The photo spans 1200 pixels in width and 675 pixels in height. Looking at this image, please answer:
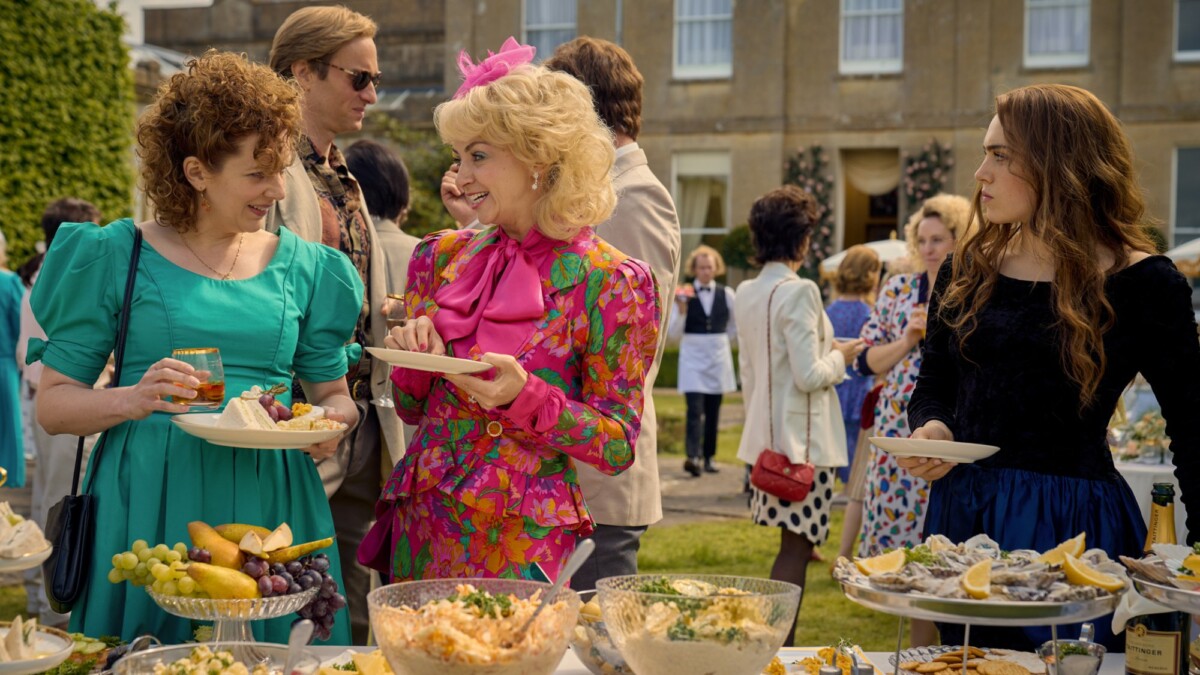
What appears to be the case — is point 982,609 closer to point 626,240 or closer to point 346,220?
point 626,240

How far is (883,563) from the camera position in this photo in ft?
6.90

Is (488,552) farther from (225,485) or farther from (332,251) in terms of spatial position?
(332,251)

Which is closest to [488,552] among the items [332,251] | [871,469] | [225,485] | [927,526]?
[225,485]

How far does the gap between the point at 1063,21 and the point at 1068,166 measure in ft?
64.7

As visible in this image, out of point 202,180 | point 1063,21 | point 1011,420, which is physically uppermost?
point 1063,21

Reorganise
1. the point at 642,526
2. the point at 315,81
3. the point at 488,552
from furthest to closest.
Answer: the point at 315,81, the point at 642,526, the point at 488,552

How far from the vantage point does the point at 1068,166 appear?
2.83m

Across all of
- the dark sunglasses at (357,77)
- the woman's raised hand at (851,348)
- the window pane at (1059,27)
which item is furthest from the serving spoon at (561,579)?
the window pane at (1059,27)

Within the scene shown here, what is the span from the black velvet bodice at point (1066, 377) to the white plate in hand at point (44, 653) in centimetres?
192

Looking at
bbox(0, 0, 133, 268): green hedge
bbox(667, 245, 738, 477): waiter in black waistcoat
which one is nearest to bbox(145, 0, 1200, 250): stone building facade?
bbox(0, 0, 133, 268): green hedge

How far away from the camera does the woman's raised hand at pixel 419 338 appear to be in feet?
8.49

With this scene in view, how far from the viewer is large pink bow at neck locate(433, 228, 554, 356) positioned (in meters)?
2.61

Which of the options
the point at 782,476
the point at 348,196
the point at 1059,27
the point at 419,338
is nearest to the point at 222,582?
the point at 419,338

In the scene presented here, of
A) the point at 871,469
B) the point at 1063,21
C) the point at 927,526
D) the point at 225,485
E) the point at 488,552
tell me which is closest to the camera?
the point at 488,552
